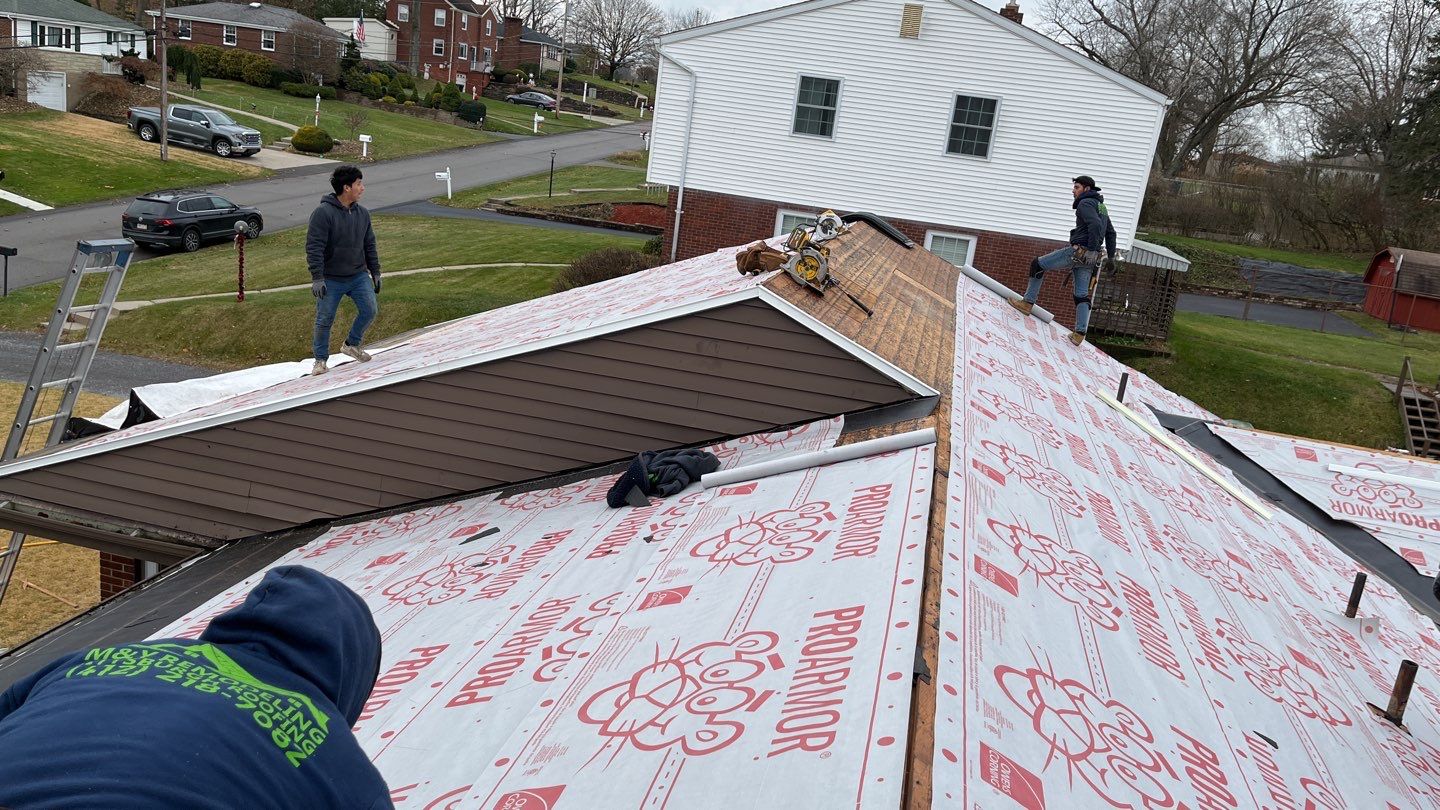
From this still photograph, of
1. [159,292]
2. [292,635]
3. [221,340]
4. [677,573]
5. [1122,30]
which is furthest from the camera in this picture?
[1122,30]

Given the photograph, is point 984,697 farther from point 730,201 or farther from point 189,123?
point 189,123

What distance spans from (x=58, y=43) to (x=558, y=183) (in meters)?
24.4

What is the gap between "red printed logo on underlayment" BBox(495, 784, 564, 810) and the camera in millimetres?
3144

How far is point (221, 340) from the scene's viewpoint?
64.7 ft

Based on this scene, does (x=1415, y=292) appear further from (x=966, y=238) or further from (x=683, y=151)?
(x=683, y=151)

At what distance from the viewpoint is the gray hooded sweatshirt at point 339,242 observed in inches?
327

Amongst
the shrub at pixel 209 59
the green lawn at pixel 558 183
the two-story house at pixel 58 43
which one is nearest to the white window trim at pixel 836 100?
the green lawn at pixel 558 183

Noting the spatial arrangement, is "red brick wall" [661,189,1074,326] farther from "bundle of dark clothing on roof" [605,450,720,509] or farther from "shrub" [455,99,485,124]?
"shrub" [455,99,485,124]

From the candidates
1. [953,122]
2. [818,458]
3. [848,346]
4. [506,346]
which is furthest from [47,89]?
[818,458]

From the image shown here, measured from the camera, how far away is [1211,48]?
49781 millimetres

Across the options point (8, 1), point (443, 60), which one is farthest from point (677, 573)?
point (443, 60)

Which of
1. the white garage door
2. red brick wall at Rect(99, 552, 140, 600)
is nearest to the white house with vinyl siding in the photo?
red brick wall at Rect(99, 552, 140, 600)

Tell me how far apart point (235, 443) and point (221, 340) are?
14.1 m

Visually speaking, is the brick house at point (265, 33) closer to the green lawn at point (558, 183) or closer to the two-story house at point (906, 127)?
the green lawn at point (558, 183)
